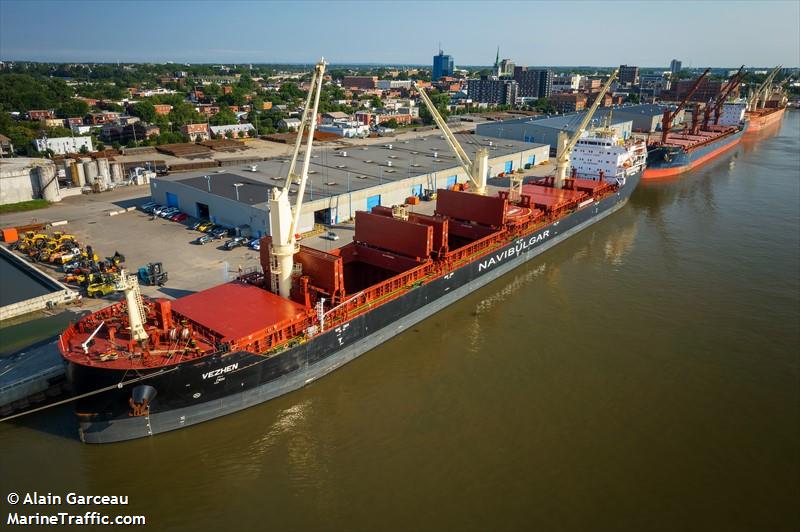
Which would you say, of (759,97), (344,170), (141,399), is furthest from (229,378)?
(759,97)

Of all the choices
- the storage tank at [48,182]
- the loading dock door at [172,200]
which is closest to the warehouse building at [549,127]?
the loading dock door at [172,200]

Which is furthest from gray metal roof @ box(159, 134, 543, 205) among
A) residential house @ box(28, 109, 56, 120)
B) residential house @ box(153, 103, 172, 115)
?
residential house @ box(28, 109, 56, 120)

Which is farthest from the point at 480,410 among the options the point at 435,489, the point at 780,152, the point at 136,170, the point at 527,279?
the point at 780,152

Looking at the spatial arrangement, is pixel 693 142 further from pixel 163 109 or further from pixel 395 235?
pixel 163 109

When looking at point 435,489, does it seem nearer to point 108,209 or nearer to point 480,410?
point 480,410

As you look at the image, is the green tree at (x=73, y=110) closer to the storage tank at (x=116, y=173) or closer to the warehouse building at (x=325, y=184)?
the storage tank at (x=116, y=173)
